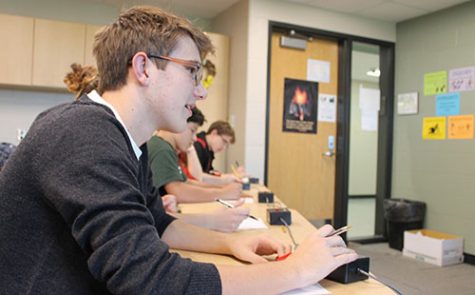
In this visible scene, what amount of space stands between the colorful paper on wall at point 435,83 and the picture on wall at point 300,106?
1116mm

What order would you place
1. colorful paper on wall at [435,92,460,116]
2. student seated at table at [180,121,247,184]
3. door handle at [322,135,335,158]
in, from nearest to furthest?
student seated at table at [180,121,247,184], colorful paper on wall at [435,92,460,116], door handle at [322,135,335,158]

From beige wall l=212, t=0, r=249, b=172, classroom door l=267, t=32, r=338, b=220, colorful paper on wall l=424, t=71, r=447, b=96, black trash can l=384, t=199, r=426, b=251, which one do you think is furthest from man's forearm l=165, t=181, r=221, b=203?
colorful paper on wall l=424, t=71, r=447, b=96

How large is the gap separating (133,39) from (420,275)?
314cm

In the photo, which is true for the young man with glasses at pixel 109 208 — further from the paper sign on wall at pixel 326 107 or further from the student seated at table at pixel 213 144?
the paper sign on wall at pixel 326 107

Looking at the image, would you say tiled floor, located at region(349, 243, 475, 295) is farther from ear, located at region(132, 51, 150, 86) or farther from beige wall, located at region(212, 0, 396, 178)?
ear, located at region(132, 51, 150, 86)

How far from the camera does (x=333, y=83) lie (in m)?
4.28

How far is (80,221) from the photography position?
63 cm

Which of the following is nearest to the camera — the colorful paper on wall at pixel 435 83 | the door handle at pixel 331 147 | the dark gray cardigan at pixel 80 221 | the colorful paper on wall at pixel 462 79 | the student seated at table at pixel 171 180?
the dark gray cardigan at pixel 80 221

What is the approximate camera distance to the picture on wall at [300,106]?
4.05 m

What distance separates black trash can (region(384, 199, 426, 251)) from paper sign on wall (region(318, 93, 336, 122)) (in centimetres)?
110

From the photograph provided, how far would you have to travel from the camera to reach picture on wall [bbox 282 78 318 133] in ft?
13.3

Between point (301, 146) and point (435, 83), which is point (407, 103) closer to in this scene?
point (435, 83)

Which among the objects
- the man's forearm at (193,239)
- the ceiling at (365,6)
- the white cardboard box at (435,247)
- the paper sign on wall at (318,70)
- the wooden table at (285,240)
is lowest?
the white cardboard box at (435,247)

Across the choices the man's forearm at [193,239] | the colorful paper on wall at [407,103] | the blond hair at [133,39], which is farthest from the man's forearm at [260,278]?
the colorful paper on wall at [407,103]
